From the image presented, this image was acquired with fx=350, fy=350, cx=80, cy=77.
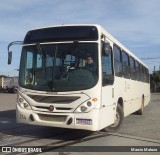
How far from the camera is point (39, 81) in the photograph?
30.9ft

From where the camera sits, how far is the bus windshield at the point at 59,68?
904 centimetres

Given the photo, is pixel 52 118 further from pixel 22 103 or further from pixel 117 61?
pixel 117 61

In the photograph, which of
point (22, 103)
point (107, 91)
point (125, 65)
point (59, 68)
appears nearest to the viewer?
point (59, 68)

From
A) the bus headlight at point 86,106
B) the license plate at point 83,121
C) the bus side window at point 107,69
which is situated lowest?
the license plate at point 83,121

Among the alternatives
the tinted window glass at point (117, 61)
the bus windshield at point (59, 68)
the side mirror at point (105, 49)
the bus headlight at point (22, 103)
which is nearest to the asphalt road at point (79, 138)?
the bus headlight at point (22, 103)

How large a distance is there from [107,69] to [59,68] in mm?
1381

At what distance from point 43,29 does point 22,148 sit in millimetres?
3506

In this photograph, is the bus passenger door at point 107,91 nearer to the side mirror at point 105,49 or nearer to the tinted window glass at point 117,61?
the side mirror at point 105,49

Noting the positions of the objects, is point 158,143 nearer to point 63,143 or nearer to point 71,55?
→ point 63,143

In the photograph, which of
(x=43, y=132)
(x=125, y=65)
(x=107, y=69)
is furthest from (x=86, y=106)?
(x=125, y=65)

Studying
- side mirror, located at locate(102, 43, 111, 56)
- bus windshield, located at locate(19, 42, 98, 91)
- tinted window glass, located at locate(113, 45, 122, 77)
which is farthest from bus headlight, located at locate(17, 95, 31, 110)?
tinted window glass, located at locate(113, 45, 122, 77)

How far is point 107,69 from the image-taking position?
9773 millimetres

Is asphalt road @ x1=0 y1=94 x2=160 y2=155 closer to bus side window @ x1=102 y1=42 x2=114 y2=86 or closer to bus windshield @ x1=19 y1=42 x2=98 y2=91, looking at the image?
bus windshield @ x1=19 y1=42 x2=98 y2=91

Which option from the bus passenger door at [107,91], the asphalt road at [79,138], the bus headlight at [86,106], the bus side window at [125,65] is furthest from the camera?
the bus side window at [125,65]
